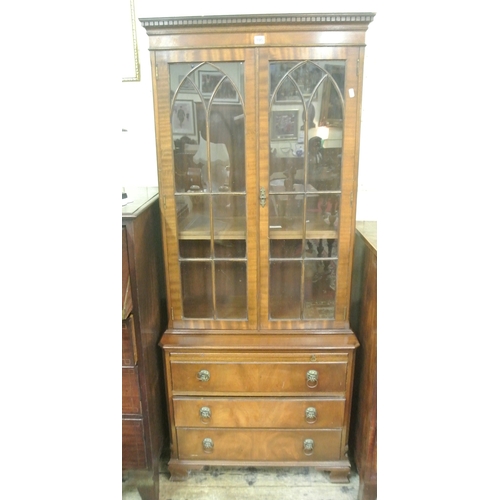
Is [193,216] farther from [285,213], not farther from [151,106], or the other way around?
[151,106]

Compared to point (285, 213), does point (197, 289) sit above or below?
below

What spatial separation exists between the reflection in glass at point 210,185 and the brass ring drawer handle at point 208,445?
520mm

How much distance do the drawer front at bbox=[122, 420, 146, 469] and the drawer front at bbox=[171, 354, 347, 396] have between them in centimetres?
20

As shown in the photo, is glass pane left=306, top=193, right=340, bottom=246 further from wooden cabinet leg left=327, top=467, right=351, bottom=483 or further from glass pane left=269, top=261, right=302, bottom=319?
wooden cabinet leg left=327, top=467, right=351, bottom=483

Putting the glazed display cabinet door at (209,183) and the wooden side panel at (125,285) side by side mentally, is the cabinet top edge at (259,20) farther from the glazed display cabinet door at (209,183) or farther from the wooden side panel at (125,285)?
the wooden side panel at (125,285)

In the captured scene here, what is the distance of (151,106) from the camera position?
5.38 ft

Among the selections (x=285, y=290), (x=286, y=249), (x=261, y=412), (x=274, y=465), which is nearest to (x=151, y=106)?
(x=286, y=249)

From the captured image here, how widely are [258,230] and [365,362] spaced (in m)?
0.66

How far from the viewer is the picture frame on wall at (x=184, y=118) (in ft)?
4.15

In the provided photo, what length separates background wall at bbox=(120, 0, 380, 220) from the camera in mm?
1497

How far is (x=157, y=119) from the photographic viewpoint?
1.27 metres
